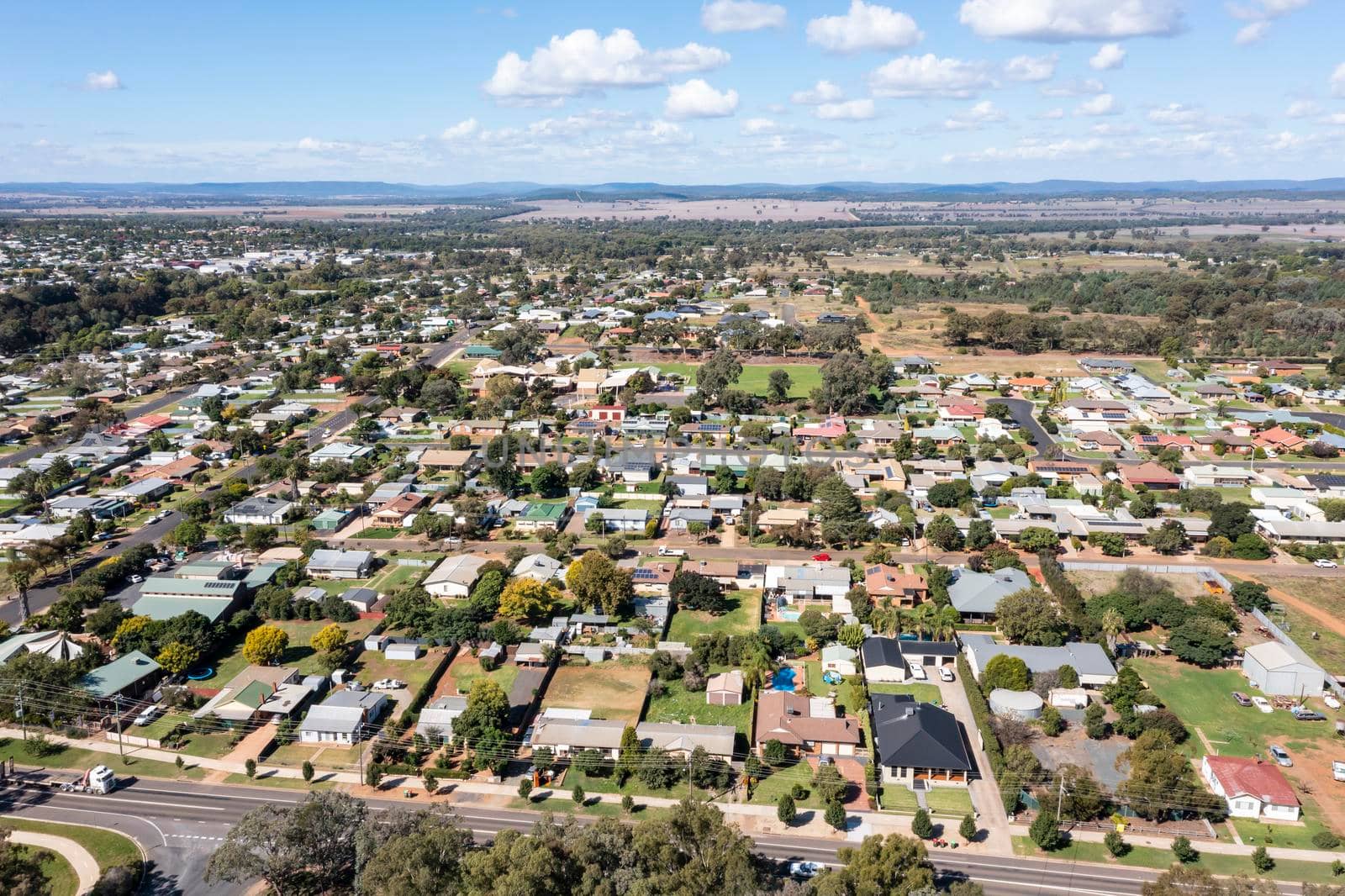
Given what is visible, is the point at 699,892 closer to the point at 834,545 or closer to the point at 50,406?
the point at 834,545

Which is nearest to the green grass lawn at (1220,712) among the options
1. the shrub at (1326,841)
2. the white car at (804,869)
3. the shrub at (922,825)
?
the shrub at (1326,841)

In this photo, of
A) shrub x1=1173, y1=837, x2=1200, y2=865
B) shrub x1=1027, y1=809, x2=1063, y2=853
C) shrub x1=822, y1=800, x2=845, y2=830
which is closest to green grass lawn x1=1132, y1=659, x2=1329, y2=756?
shrub x1=1173, y1=837, x2=1200, y2=865

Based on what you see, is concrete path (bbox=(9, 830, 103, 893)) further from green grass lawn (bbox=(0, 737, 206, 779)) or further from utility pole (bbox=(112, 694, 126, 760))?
utility pole (bbox=(112, 694, 126, 760))

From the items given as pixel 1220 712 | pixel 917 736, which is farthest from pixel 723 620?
pixel 1220 712

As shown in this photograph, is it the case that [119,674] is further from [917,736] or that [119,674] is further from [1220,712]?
[1220,712]

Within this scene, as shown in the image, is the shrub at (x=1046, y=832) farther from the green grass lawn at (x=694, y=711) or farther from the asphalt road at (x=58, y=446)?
the asphalt road at (x=58, y=446)

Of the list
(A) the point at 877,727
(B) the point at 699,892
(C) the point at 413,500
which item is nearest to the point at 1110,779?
(A) the point at 877,727
